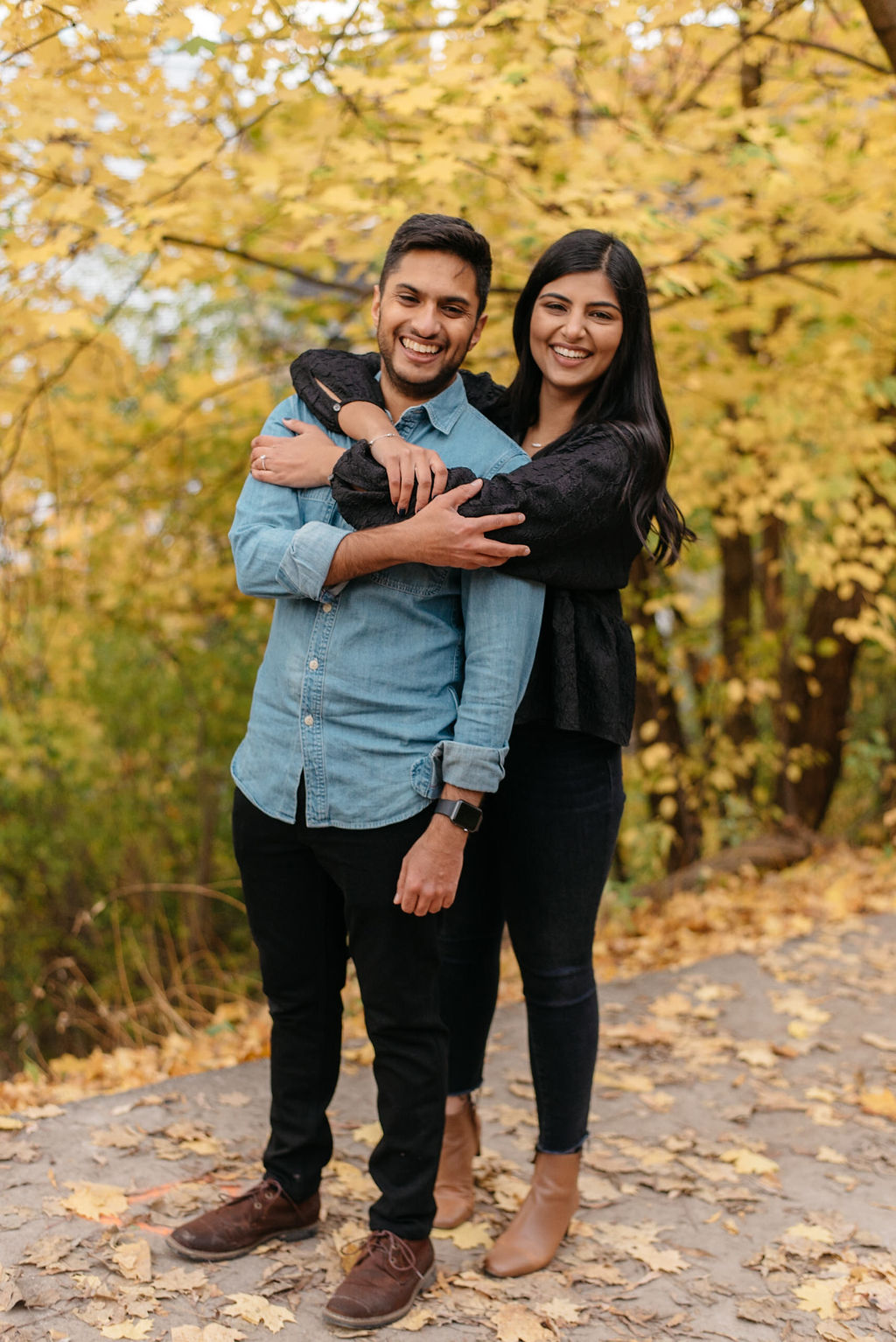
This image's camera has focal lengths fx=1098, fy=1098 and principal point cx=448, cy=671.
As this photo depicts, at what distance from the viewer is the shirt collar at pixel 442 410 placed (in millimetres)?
1975

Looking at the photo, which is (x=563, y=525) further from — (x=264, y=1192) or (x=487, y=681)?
(x=264, y=1192)

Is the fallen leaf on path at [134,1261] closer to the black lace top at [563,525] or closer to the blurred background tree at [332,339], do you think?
the black lace top at [563,525]

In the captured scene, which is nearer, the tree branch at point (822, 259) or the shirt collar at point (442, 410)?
the shirt collar at point (442, 410)

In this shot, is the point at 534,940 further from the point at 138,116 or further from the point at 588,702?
the point at 138,116

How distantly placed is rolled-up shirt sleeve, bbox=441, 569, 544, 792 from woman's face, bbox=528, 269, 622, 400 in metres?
0.47

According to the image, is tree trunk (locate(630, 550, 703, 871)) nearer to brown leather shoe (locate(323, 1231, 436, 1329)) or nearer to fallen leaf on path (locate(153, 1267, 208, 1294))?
brown leather shoe (locate(323, 1231, 436, 1329))

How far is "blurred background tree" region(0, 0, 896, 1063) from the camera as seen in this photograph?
321cm

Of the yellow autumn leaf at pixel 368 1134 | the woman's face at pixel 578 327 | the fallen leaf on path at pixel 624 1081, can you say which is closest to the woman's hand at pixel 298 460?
the woman's face at pixel 578 327

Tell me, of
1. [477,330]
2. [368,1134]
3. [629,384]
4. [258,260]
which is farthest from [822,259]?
[368,1134]

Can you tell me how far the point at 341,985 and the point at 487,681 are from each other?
0.76 m

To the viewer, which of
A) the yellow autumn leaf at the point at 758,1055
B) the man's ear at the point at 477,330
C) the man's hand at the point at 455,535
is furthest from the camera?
the yellow autumn leaf at the point at 758,1055

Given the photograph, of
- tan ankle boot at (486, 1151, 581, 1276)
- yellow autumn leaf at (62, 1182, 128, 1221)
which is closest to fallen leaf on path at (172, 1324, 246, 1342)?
yellow autumn leaf at (62, 1182, 128, 1221)

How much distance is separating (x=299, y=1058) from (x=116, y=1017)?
198 centimetres

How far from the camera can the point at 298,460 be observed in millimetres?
1951
